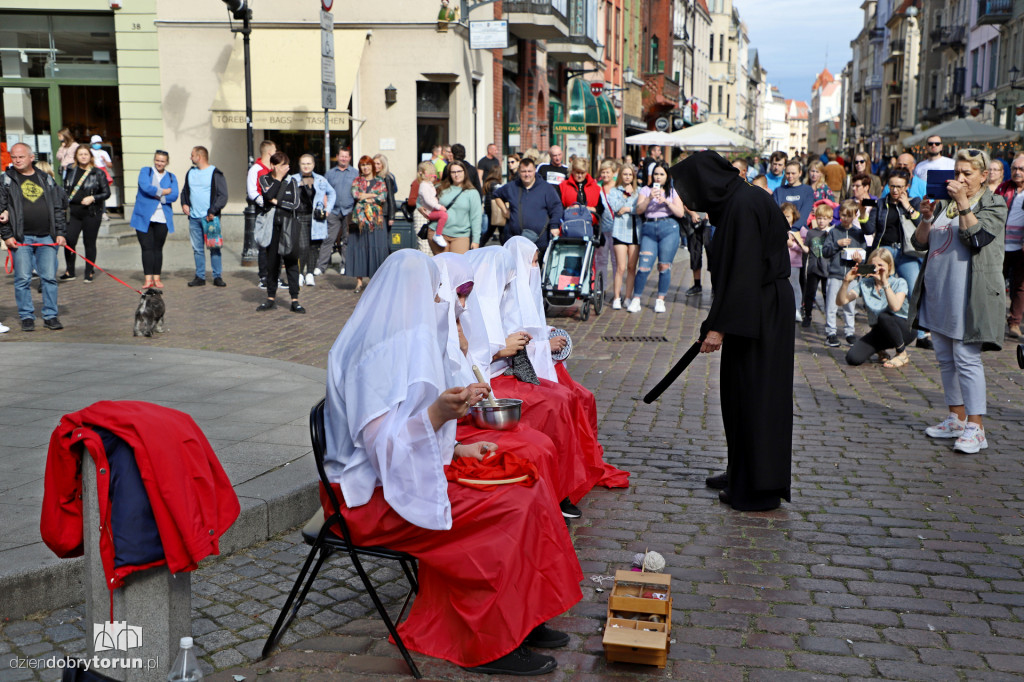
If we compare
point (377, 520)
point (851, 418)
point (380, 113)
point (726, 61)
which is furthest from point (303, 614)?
point (726, 61)

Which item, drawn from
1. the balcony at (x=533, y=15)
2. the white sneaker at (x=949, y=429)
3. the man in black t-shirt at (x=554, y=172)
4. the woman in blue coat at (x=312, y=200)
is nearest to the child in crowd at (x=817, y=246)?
the man in black t-shirt at (x=554, y=172)

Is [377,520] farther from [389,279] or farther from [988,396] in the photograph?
[988,396]

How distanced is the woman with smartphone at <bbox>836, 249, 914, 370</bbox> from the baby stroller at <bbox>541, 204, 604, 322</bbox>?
11.3 ft

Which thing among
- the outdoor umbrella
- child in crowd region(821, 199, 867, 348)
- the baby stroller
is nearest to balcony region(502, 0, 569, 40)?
the outdoor umbrella

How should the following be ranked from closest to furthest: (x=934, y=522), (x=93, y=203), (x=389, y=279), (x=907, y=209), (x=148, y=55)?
(x=389, y=279), (x=934, y=522), (x=907, y=209), (x=93, y=203), (x=148, y=55)

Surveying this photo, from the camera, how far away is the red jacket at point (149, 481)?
10.4 ft

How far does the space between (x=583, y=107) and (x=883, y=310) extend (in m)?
27.2

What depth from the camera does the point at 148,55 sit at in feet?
68.7

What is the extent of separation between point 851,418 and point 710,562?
353 centimetres

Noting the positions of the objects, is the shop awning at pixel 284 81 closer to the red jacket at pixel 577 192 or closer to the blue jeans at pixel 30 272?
the red jacket at pixel 577 192

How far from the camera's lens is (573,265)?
13.0 m

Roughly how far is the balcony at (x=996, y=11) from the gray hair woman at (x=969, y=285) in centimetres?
4459

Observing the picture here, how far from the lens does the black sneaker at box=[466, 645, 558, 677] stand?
3789mm

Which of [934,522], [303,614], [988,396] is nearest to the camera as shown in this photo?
[303,614]
